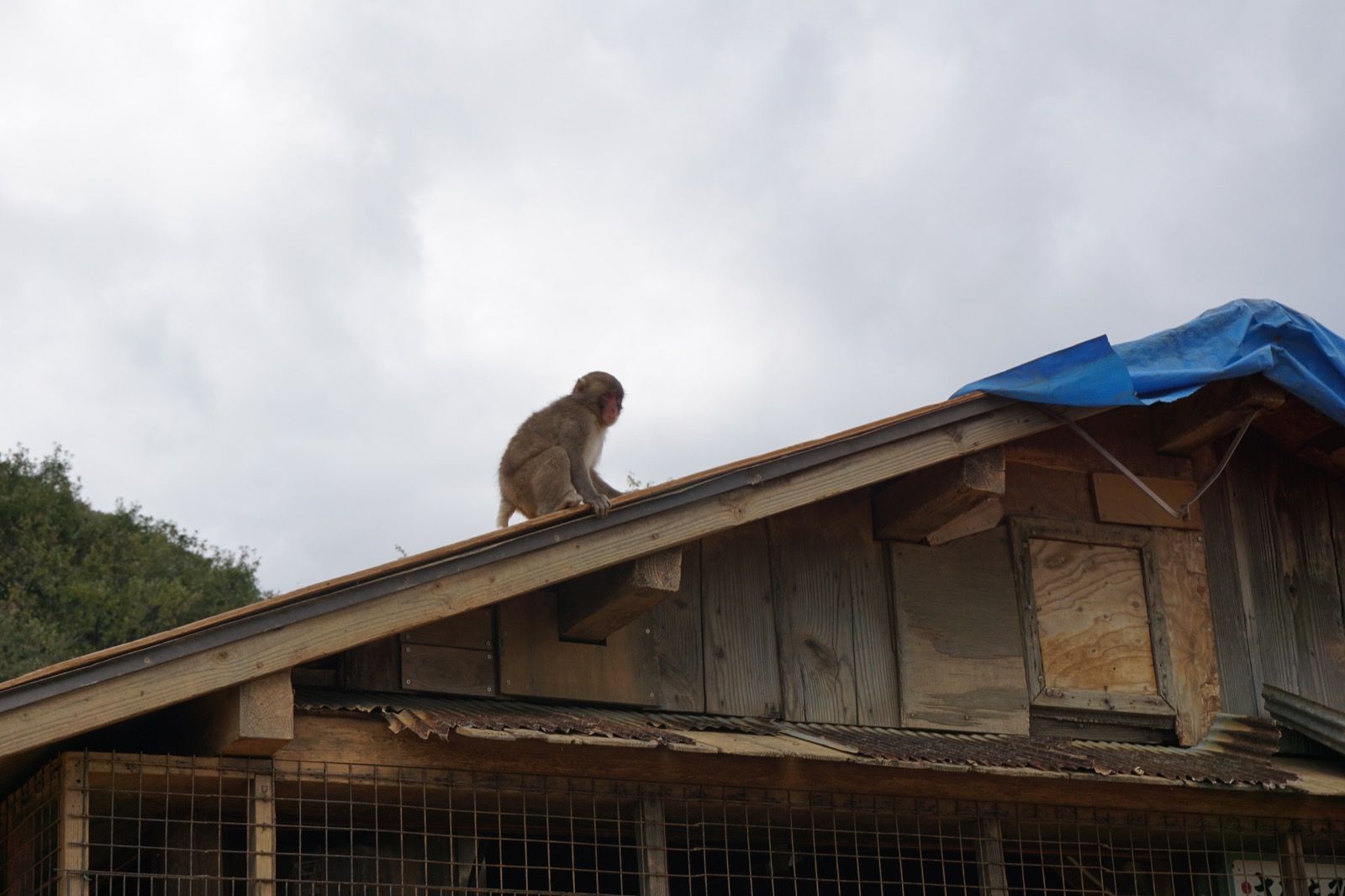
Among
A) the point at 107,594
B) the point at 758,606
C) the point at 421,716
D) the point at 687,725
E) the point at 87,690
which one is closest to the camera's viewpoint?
the point at 87,690

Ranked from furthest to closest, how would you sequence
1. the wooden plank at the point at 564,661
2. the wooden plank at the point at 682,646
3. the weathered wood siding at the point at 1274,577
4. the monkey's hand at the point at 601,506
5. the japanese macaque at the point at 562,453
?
1. the weathered wood siding at the point at 1274,577
2. the japanese macaque at the point at 562,453
3. the wooden plank at the point at 682,646
4. the wooden plank at the point at 564,661
5. the monkey's hand at the point at 601,506

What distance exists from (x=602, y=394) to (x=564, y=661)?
2.11 meters

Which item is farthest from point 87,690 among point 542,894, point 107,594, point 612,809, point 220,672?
point 107,594

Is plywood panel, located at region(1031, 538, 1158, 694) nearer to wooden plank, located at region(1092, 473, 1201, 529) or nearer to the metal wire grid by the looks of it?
wooden plank, located at region(1092, 473, 1201, 529)

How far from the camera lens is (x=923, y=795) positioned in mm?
8312

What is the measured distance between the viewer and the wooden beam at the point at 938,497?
28.9 feet

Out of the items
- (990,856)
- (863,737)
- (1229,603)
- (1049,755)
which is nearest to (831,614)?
(863,737)

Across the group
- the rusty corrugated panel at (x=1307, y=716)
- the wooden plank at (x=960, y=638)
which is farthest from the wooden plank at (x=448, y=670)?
the rusty corrugated panel at (x=1307, y=716)

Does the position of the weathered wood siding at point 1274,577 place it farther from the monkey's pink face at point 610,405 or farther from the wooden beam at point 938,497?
the monkey's pink face at point 610,405

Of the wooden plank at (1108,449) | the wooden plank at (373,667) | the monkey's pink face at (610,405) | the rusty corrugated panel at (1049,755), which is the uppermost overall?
the monkey's pink face at (610,405)

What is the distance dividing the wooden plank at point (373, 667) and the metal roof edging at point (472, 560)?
0.87 metres

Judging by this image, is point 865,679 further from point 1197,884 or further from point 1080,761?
point 1197,884

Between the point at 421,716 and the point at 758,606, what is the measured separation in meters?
2.54

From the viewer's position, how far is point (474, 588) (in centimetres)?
723
